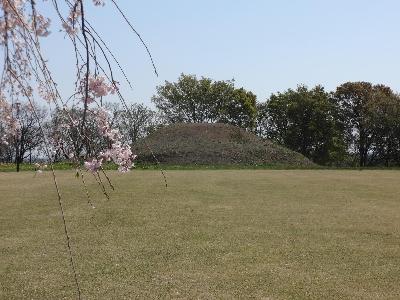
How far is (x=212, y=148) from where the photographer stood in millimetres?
30172

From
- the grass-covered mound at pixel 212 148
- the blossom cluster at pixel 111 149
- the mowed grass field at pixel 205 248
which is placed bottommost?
the mowed grass field at pixel 205 248

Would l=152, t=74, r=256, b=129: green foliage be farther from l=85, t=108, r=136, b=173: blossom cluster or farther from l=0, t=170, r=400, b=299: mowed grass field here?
l=85, t=108, r=136, b=173: blossom cluster

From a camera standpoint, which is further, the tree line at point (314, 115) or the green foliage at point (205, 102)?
the green foliage at point (205, 102)

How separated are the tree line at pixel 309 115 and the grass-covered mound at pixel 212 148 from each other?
269 centimetres

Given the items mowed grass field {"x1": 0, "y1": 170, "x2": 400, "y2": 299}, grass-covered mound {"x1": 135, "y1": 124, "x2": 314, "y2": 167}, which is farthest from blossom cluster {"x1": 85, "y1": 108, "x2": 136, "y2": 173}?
grass-covered mound {"x1": 135, "y1": 124, "x2": 314, "y2": 167}

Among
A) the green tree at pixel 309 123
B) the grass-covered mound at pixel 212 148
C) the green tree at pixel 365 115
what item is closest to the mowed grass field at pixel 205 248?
the grass-covered mound at pixel 212 148

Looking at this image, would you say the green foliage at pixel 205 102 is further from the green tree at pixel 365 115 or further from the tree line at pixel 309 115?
the green tree at pixel 365 115

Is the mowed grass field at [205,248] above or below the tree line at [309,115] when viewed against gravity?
below

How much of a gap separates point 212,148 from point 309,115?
11.7 meters

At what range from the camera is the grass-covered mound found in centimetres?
2842

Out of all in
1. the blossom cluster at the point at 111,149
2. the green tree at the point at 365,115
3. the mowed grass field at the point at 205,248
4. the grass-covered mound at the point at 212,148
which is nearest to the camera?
the blossom cluster at the point at 111,149

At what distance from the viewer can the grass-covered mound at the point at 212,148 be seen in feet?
93.2

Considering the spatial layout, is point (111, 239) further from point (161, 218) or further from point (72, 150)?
point (72, 150)

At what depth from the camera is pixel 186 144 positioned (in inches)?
1214
